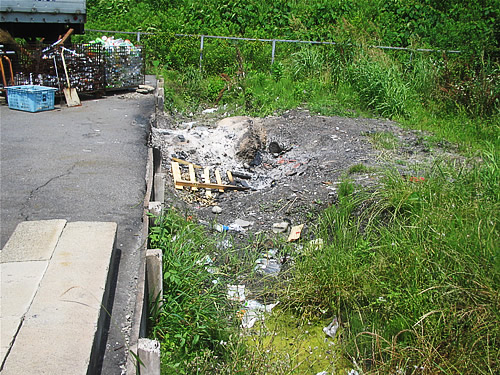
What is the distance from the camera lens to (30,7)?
1207cm

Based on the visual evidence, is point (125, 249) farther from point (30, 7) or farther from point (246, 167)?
point (30, 7)

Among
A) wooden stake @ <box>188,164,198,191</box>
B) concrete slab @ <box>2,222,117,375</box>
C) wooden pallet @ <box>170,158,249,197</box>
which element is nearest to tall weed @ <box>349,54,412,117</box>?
wooden pallet @ <box>170,158,249,197</box>

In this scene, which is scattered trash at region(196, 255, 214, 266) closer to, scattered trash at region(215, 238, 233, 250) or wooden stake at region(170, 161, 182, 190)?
scattered trash at region(215, 238, 233, 250)

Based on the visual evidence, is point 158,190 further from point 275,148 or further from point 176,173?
point 275,148

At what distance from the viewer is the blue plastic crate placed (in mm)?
10203

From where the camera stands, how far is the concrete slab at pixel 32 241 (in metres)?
4.41

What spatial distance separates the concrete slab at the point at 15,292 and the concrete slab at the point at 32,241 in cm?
11

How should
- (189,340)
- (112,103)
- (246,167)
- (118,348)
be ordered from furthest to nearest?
1. (112,103)
2. (246,167)
3. (189,340)
4. (118,348)

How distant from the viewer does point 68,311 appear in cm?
369

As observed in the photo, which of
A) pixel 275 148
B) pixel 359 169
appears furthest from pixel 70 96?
pixel 359 169

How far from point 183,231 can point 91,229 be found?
3.17ft

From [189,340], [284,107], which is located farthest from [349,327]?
[284,107]

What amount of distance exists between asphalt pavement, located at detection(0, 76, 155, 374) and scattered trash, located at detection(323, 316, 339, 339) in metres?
1.90

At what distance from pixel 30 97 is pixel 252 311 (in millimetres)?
→ 7282
